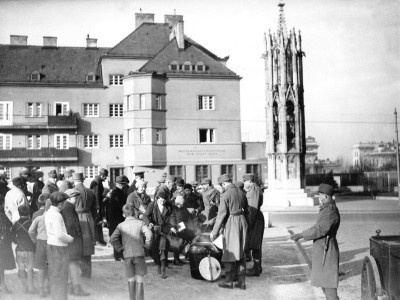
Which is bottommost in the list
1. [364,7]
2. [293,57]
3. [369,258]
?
[369,258]

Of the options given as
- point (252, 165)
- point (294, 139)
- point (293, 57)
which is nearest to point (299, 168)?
point (294, 139)

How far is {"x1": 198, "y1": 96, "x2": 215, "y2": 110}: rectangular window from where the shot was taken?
46531mm

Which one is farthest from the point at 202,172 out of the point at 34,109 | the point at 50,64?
the point at 50,64

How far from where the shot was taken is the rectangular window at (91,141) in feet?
157

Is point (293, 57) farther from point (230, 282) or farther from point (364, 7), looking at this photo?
point (230, 282)

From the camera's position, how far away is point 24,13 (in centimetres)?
1220

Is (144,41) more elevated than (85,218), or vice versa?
(144,41)

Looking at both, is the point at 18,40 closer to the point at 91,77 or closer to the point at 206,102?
the point at 91,77

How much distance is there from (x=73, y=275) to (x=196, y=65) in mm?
39251

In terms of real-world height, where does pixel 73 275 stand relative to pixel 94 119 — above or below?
below

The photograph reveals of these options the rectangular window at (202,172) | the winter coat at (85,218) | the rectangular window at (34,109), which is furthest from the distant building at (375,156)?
the winter coat at (85,218)

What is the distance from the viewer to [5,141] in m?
46.2

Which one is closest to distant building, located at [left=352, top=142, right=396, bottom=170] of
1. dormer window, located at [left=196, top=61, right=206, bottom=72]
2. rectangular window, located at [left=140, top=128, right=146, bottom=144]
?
dormer window, located at [left=196, top=61, right=206, bottom=72]

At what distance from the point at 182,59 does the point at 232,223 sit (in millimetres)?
38934
